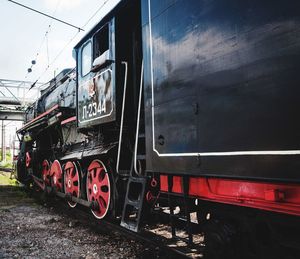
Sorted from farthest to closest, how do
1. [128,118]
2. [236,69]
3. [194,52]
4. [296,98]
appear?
[128,118]
[194,52]
[236,69]
[296,98]

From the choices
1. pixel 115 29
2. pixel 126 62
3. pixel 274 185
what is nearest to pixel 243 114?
pixel 274 185

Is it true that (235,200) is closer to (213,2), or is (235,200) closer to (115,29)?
(213,2)

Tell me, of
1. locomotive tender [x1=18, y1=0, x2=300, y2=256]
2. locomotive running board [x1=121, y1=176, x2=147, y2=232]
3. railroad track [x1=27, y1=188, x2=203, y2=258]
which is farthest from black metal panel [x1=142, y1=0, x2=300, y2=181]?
railroad track [x1=27, y1=188, x2=203, y2=258]

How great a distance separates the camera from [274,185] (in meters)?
2.09

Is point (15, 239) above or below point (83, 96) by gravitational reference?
below

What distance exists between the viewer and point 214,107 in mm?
2434

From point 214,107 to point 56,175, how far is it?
5.63 metres

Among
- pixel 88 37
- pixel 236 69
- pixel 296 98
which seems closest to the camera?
pixel 296 98

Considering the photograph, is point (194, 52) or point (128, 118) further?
point (128, 118)

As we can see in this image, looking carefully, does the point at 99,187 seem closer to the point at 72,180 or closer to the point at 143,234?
the point at 143,234

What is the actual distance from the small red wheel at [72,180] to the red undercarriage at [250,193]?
350cm

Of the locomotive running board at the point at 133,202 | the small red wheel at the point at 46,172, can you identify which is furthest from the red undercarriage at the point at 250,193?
the small red wheel at the point at 46,172

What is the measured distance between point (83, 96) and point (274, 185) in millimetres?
3777

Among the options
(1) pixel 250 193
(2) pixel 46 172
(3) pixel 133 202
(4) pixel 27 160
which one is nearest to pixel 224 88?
(1) pixel 250 193
